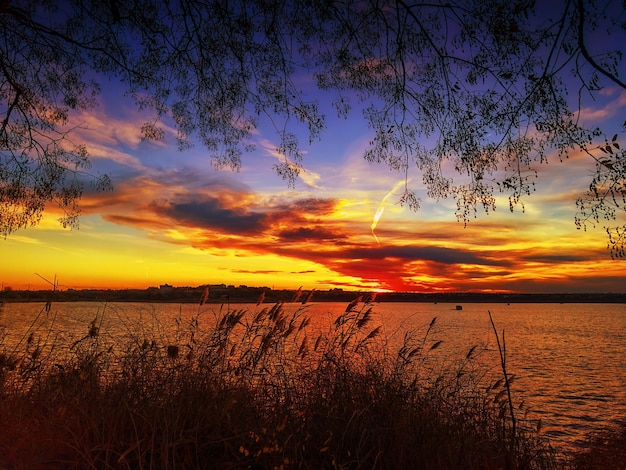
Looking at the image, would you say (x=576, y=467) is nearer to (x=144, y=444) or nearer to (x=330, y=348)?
(x=330, y=348)

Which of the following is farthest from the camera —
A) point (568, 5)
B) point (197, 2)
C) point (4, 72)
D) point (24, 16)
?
point (4, 72)

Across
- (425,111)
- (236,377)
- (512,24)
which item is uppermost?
(512,24)

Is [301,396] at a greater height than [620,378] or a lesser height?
greater

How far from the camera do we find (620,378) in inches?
1078

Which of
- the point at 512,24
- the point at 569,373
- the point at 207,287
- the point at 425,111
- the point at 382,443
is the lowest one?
the point at 569,373

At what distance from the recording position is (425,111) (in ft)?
21.2

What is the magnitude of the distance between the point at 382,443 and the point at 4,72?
8.56 m

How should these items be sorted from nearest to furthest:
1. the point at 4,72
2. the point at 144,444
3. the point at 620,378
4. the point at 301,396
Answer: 1. the point at 144,444
2. the point at 301,396
3. the point at 4,72
4. the point at 620,378

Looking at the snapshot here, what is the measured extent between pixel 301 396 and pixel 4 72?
24.5 ft

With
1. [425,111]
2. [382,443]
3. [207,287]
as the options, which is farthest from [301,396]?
[425,111]

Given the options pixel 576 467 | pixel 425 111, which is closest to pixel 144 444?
pixel 425 111

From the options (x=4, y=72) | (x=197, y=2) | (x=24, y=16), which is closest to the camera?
(x=197, y=2)

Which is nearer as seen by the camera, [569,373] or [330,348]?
[330,348]

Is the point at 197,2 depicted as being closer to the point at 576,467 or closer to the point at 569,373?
the point at 576,467
